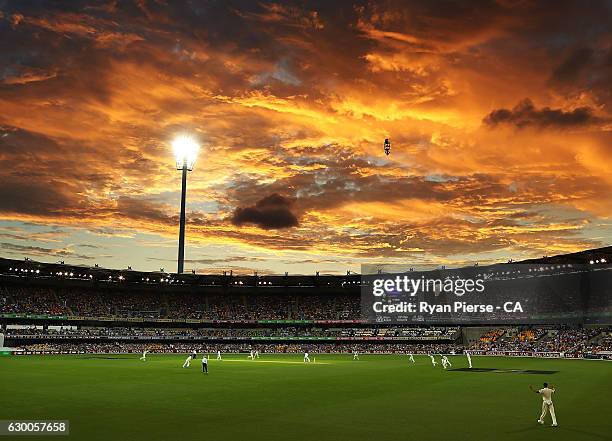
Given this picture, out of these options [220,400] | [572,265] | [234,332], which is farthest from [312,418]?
[234,332]

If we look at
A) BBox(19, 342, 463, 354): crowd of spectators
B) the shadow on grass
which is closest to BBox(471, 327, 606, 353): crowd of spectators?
BBox(19, 342, 463, 354): crowd of spectators

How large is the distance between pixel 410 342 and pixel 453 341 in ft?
24.7

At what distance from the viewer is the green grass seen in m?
18.3

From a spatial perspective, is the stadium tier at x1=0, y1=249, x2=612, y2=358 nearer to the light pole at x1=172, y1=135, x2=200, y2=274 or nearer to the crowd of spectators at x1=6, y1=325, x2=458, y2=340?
the crowd of spectators at x1=6, y1=325, x2=458, y2=340

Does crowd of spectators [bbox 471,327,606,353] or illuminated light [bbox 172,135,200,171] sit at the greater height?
illuminated light [bbox 172,135,200,171]

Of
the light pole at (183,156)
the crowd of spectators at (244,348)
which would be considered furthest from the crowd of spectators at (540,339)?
the light pole at (183,156)

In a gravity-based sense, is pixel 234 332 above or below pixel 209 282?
below

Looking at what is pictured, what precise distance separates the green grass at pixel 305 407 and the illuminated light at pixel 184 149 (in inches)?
2156

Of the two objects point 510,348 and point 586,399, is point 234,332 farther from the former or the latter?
point 586,399

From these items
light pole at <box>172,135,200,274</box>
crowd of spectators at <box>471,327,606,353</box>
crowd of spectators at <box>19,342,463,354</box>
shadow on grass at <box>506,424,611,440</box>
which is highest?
light pole at <box>172,135,200,274</box>

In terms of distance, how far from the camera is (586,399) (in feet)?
94.4

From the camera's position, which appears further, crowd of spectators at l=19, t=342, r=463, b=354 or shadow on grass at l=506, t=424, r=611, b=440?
crowd of spectators at l=19, t=342, r=463, b=354

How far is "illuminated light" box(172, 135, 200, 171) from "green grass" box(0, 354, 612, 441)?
54770 millimetres

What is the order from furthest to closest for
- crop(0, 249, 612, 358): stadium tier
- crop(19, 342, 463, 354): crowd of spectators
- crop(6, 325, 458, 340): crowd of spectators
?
→ crop(6, 325, 458, 340): crowd of spectators < crop(19, 342, 463, 354): crowd of spectators < crop(0, 249, 612, 358): stadium tier
